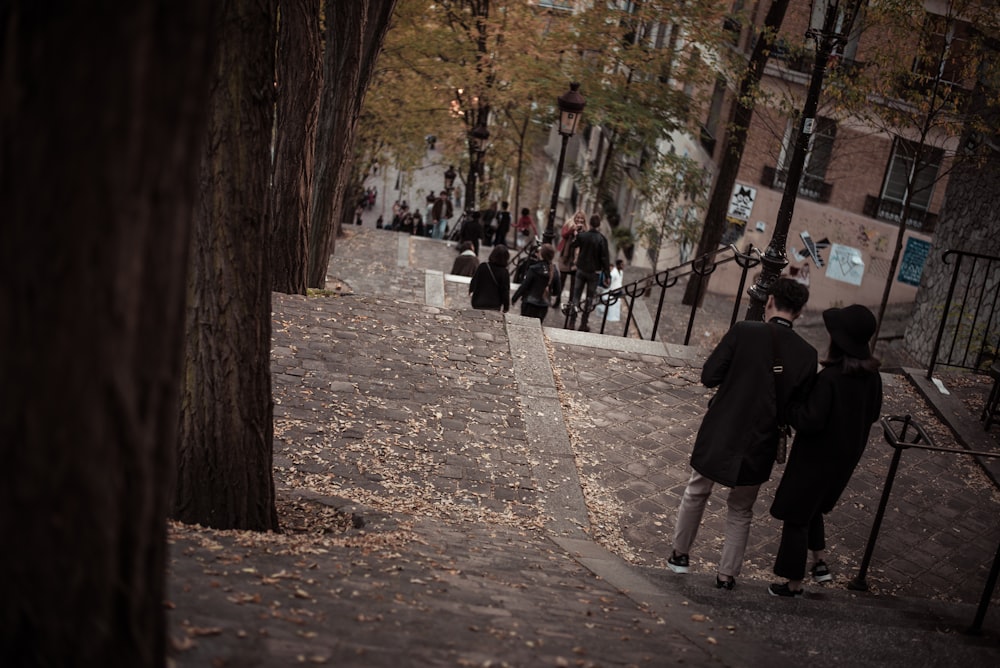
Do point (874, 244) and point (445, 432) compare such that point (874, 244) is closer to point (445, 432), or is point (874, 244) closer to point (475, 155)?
point (475, 155)

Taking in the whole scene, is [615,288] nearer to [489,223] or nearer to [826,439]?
[489,223]

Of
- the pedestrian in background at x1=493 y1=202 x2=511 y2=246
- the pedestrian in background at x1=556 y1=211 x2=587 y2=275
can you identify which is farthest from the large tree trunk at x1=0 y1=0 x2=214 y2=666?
the pedestrian in background at x1=493 y1=202 x2=511 y2=246

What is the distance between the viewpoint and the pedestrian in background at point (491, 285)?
11391 mm

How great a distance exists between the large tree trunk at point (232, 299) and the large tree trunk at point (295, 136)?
4718 mm

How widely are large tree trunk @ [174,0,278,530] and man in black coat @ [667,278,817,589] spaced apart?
7.80ft

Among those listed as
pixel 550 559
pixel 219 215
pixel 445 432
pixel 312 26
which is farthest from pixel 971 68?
pixel 219 215

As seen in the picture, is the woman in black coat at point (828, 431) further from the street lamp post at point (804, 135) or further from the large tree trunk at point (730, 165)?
the large tree trunk at point (730, 165)

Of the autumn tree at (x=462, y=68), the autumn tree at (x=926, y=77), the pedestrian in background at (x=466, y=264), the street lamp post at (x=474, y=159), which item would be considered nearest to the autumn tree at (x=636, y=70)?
the autumn tree at (x=462, y=68)

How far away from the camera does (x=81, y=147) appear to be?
2006mm

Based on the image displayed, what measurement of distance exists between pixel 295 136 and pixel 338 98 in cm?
133

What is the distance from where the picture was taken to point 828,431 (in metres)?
5.55

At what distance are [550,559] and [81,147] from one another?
163 inches

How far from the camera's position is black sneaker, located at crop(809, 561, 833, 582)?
6.21m

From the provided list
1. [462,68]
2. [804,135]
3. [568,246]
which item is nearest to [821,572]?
[804,135]
